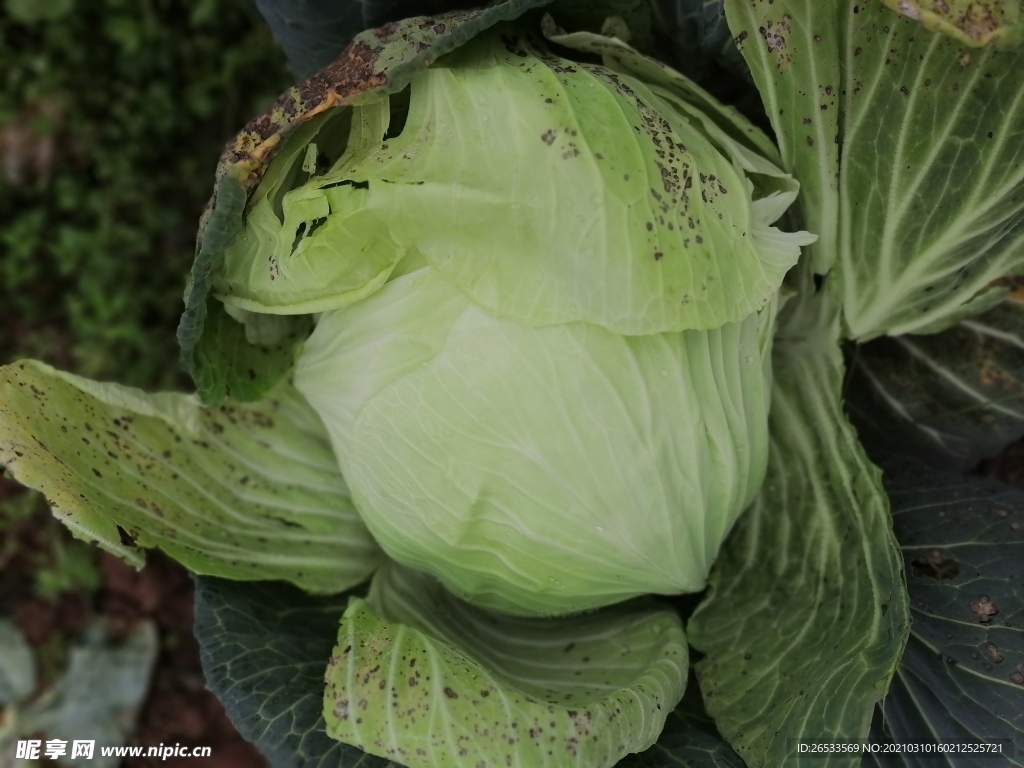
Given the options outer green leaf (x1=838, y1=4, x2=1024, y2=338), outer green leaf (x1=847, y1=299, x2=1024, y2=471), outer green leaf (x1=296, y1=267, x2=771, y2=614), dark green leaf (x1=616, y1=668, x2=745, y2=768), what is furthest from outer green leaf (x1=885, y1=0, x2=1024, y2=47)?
dark green leaf (x1=616, y1=668, x2=745, y2=768)

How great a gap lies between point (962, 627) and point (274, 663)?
142 centimetres

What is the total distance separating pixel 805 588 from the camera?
6.07 feet

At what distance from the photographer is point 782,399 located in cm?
197

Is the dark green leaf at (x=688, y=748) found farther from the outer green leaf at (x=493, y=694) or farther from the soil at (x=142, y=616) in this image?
the soil at (x=142, y=616)

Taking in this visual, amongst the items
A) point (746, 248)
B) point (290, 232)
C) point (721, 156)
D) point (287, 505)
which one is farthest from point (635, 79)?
point (287, 505)

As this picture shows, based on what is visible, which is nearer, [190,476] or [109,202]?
[190,476]

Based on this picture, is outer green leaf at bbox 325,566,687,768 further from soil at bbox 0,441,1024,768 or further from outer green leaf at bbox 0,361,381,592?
soil at bbox 0,441,1024,768

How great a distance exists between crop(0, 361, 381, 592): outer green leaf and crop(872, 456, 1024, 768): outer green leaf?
121 cm

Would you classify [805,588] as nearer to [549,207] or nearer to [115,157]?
[549,207]

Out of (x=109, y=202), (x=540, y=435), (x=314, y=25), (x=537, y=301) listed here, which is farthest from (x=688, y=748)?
(x=109, y=202)

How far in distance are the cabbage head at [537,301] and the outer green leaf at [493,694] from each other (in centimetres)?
18

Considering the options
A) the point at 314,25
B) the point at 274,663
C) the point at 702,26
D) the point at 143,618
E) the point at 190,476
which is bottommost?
the point at 143,618

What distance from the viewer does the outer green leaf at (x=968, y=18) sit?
1226 mm

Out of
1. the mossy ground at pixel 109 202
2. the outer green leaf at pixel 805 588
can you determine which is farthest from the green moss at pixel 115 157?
the outer green leaf at pixel 805 588
